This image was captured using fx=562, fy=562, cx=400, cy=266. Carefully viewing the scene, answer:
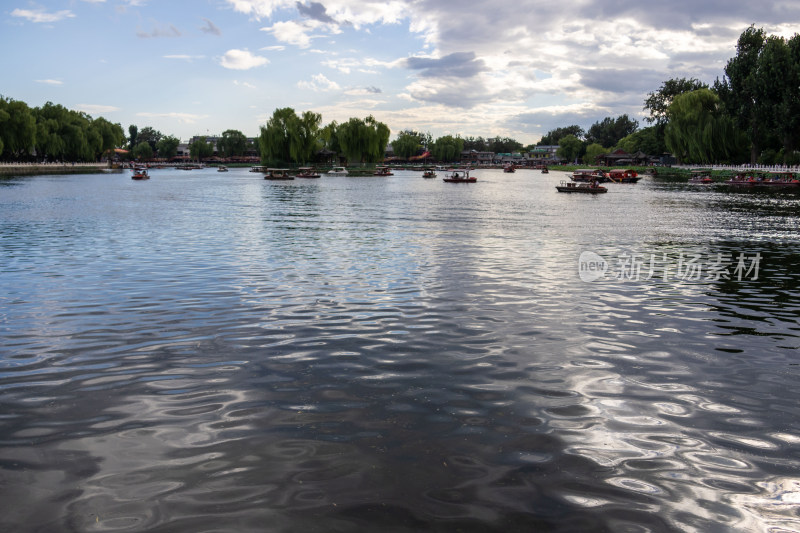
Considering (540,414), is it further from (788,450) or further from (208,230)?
(208,230)

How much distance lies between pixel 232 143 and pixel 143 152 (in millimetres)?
30217

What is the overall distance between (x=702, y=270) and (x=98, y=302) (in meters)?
14.0

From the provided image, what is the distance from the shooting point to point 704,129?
242 ft

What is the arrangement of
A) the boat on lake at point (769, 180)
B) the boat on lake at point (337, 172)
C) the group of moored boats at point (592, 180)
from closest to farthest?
1. the group of moored boats at point (592, 180)
2. the boat on lake at point (769, 180)
3. the boat on lake at point (337, 172)

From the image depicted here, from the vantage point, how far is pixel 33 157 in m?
100

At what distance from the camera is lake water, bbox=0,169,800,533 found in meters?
4.07

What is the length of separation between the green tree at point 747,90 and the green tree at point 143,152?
163 meters

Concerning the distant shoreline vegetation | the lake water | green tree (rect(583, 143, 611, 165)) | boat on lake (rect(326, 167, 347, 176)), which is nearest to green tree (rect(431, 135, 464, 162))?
green tree (rect(583, 143, 611, 165))

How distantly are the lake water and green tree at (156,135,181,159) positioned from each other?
188 metres

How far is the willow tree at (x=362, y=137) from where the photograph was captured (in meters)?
101

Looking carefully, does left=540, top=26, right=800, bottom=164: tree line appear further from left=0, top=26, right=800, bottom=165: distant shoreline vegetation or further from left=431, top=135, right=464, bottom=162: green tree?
left=431, top=135, right=464, bottom=162: green tree

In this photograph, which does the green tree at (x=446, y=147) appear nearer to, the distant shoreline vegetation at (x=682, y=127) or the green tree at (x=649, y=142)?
the green tree at (x=649, y=142)

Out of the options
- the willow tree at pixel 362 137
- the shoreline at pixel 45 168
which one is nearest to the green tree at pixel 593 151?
the willow tree at pixel 362 137

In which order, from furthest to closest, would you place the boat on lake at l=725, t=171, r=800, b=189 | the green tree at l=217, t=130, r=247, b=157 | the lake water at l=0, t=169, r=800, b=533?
the green tree at l=217, t=130, r=247, b=157 → the boat on lake at l=725, t=171, r=800, b=189 → the lake water at l=0, t=169, r=800, b=533
